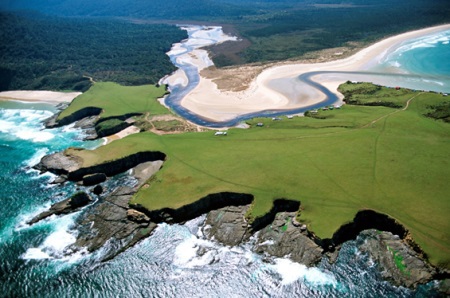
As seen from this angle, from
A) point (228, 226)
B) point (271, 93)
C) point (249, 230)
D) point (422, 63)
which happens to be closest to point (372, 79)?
point (422, 63)

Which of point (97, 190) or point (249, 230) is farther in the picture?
point (97, 190)

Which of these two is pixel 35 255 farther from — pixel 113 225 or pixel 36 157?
pixel 36 157

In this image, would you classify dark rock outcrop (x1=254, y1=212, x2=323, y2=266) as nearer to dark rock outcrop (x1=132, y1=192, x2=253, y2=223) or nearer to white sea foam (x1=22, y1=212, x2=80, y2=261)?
dark rock outcrop (x1=132, y1=192, x2=253, y2=223)

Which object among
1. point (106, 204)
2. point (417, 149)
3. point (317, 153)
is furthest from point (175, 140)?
point (417, 149)

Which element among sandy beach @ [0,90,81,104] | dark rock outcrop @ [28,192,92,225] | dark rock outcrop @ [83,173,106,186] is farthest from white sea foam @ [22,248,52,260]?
sandy beach @ [0,90,81,104]

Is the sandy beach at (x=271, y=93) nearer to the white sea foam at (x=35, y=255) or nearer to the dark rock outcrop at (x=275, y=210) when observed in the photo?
the dark rock outcrop at (x=275, y=210)

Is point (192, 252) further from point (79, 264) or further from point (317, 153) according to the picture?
point (317, 153)

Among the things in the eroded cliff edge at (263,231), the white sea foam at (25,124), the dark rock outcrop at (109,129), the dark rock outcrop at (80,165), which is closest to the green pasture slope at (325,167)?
the eroded cliff edge at (263,231)
